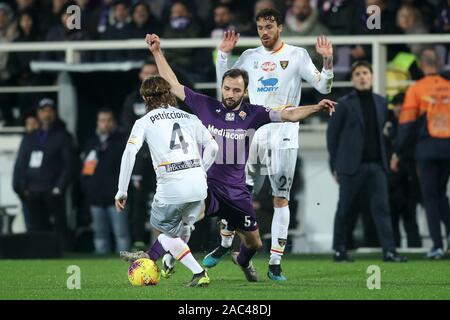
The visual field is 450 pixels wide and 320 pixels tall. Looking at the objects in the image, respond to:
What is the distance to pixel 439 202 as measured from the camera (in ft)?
53.2

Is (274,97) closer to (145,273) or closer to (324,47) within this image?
(324,47)

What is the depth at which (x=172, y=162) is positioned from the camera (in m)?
11.1

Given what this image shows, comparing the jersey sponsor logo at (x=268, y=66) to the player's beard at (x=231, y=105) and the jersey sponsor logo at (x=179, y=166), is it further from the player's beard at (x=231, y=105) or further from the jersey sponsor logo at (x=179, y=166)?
the jersey sponsor logo at (x=179, y=166)

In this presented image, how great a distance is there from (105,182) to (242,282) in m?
6.36

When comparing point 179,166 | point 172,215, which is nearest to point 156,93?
point 179,166

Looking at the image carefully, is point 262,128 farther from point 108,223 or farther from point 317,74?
point 108,223

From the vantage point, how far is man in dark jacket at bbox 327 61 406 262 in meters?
15.6

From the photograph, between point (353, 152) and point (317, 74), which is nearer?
point (317, 74)

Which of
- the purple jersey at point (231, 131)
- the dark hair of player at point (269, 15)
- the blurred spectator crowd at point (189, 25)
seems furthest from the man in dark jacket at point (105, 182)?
the purple jersey at point (231, 131)

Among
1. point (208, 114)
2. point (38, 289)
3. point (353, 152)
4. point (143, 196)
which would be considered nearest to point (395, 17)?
point (353, 152)

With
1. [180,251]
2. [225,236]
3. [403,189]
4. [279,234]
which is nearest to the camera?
[180,251]

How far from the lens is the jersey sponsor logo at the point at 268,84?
12695mm

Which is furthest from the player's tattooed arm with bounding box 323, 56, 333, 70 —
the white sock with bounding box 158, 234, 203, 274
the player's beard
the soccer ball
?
the soccer ball

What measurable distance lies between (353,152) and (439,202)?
1370mm
